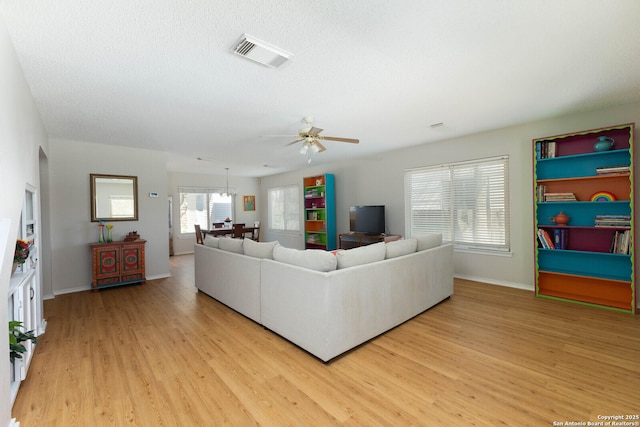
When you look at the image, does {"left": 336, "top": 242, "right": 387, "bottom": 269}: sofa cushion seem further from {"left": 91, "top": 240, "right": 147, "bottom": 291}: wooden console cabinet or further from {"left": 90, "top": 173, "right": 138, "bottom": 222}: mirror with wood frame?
{"left": 90, "top": 173, "right": 138, "bottom": 222}: mirror with wood frame

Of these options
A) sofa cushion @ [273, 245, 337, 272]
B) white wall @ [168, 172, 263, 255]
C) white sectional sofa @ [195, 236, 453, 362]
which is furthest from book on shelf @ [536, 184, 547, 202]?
white wall @ [168, 172, 263, 255]

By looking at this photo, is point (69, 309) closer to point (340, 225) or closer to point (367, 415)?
point (367, 415)

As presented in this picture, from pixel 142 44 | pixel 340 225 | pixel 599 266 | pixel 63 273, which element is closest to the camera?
pixel 142 44

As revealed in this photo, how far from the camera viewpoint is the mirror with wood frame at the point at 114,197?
4.89 meters

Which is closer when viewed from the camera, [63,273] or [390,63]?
[390,63]

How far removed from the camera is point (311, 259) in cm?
261

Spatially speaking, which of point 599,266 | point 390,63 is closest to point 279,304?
point 390,63

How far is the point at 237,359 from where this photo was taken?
8.08 feet

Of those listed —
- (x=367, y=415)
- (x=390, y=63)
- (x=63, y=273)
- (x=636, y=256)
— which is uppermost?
(x=390, y=63)

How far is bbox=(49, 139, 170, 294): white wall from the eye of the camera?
459 centimetres

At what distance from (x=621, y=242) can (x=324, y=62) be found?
159 inches

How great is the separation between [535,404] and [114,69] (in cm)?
401

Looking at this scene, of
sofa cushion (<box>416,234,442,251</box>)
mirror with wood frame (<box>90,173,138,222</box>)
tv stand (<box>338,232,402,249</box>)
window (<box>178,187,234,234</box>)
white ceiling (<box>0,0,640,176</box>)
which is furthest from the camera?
window (<box>178,187,234,234</box>)

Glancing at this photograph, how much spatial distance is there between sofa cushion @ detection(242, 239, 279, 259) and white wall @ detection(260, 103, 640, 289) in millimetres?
2809
